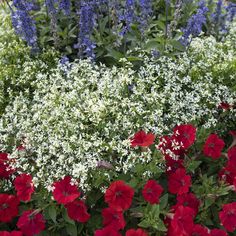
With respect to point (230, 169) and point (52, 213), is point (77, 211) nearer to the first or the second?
point (52, 213)

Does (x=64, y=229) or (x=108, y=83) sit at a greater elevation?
(x=108, y=83)

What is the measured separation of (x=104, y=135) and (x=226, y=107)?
1080mm

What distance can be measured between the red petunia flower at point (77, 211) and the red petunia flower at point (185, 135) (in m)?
0.84

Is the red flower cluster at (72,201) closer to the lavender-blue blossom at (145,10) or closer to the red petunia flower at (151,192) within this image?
the red petunia flower at (151,192)

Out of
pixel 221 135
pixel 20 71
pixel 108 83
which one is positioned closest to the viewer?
pixel 108 83

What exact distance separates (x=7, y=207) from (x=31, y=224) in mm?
247

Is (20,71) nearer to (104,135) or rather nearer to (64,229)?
(104,135)

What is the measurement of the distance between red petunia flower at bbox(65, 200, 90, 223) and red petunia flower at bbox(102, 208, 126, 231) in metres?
0.13

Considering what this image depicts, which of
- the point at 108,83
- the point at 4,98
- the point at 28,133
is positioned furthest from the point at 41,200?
the point at 4,98

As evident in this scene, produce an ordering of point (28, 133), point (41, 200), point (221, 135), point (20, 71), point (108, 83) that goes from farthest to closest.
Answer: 1. point (20, 71)
2. point (221, 135)
3. point (108, 83)
4. point (28, 133)
5. point (41, 200)

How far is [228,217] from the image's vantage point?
2.75 meters

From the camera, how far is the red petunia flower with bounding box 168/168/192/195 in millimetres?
2920

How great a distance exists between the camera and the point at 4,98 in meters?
3.98

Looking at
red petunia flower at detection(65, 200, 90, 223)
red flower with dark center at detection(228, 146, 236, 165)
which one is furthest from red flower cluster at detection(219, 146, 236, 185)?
red petunia flower at detection(65, 200, 90, 223)
